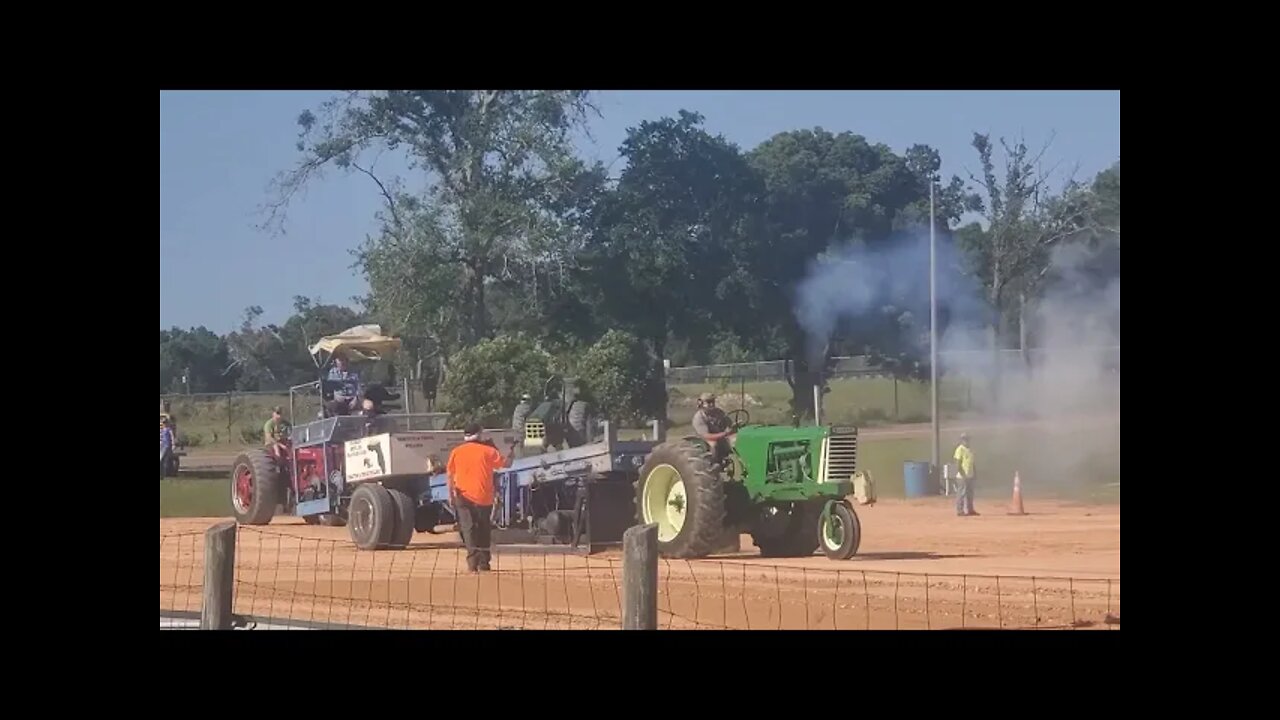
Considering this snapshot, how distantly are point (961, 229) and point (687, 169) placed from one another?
12.4ft

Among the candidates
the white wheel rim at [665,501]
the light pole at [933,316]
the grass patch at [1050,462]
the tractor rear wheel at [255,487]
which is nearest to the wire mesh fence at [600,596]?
the white wheel rim at [665,501]

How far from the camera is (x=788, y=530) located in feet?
50.8

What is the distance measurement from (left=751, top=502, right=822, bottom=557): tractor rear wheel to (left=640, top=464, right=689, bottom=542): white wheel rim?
744 mm

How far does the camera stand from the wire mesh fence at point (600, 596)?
39.4 feet

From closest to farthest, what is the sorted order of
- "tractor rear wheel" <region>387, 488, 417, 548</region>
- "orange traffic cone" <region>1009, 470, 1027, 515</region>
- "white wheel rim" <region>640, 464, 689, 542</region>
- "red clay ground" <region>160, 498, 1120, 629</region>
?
"red clay ground" <region>160, 498, 1120, 629</region> < "white wheel rim" <region>640, 464, 689, 542</region> < "tractor rear wheel" <region>387, 488, 417, 548</region> < "orange traffic cone" <region>1009, 470, 1027, 515</region>

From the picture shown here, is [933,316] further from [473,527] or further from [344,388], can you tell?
[473,527]

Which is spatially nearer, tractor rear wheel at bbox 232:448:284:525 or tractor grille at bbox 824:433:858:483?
tractor grille at bbox 824:433:858:483

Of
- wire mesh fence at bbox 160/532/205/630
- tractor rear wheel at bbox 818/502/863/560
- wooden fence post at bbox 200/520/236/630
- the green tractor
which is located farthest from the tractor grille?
wooden fence post at bbox 200/520/236/630

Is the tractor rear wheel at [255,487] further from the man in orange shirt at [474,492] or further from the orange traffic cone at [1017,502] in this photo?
the orange traffic cone at [1017,502]

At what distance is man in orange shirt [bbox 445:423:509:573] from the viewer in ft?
48.7

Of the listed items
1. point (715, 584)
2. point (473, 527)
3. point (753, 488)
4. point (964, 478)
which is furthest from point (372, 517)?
point (964, 478)

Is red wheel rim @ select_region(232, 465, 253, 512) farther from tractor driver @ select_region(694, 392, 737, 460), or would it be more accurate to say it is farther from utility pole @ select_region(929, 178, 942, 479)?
utility pole @ select_region(929, 178, 942, 479)
